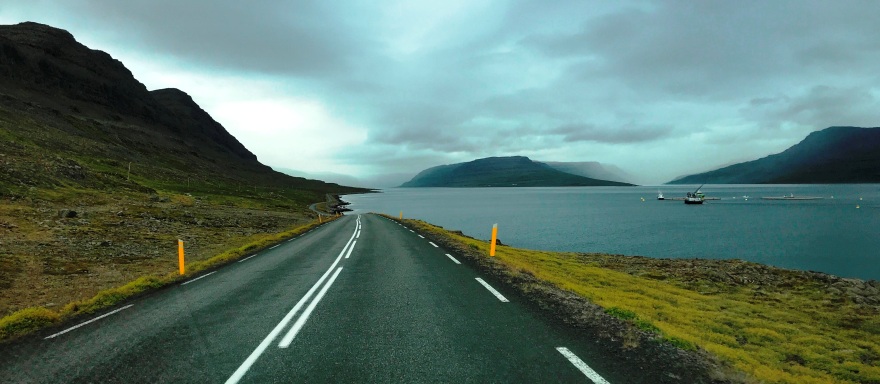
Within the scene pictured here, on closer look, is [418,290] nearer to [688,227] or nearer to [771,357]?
[771,357]

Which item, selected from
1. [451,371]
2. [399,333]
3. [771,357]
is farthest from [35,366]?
[771,357]

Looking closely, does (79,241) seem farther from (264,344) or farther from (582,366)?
(582,366)

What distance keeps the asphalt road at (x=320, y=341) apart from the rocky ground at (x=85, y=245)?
5038 millimetres

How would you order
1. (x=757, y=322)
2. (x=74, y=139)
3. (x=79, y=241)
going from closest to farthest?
(x=757, y=322)
(x=79, y=241)
(x=74, y=139)

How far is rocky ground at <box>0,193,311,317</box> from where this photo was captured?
12.8 metres

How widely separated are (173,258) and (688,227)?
71.2 metres

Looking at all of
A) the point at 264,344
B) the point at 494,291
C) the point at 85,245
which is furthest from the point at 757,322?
the point at 85,245

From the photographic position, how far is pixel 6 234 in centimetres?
1914

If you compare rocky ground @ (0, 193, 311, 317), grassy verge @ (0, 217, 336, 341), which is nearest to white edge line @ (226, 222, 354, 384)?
grassy verge @ (0, 217, 336, 341)

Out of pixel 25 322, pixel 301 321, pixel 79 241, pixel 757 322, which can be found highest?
pixel 79 241

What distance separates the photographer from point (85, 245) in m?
19.8

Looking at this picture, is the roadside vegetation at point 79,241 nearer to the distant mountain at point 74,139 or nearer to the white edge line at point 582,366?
the distant mountain at point 74,139

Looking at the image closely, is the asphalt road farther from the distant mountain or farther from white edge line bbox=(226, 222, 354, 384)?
the distant mountain

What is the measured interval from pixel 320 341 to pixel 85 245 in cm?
2038
